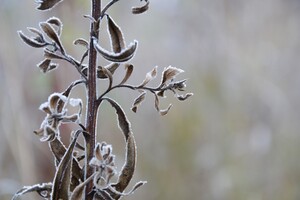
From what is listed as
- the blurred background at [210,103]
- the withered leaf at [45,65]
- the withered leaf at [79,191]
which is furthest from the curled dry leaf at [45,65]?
the blurred background at [210,103]

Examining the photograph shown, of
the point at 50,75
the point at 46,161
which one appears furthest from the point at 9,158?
the point at 50,75

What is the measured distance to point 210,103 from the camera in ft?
5.57

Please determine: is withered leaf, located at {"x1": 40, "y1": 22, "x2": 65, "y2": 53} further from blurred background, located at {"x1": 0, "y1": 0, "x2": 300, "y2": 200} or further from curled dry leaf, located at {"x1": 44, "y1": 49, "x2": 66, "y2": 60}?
blurred background, located at {"x1": 0, "y1": 0, "x2": 300, "y2": 200}

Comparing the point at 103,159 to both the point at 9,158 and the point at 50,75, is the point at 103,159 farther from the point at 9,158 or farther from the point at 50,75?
the point at 9,158

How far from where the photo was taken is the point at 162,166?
1579 mm

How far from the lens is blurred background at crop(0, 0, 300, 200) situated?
1.47 metres

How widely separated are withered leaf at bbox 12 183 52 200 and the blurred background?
848 millimetres

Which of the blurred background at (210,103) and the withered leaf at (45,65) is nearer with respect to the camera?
the withered leaf at (45,65)

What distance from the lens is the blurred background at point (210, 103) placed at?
1475 millimetres

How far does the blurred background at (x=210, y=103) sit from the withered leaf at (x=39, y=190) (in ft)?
2.78

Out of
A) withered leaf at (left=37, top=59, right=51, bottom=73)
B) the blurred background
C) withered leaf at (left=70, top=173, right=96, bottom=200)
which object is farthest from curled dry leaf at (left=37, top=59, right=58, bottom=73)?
the blurred background

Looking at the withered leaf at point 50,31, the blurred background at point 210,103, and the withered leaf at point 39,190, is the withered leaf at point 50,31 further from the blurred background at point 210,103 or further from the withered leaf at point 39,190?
the blurred background at point 210,103

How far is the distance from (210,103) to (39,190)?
4.33ft

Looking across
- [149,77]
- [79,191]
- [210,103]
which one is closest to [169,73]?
[149,77]
